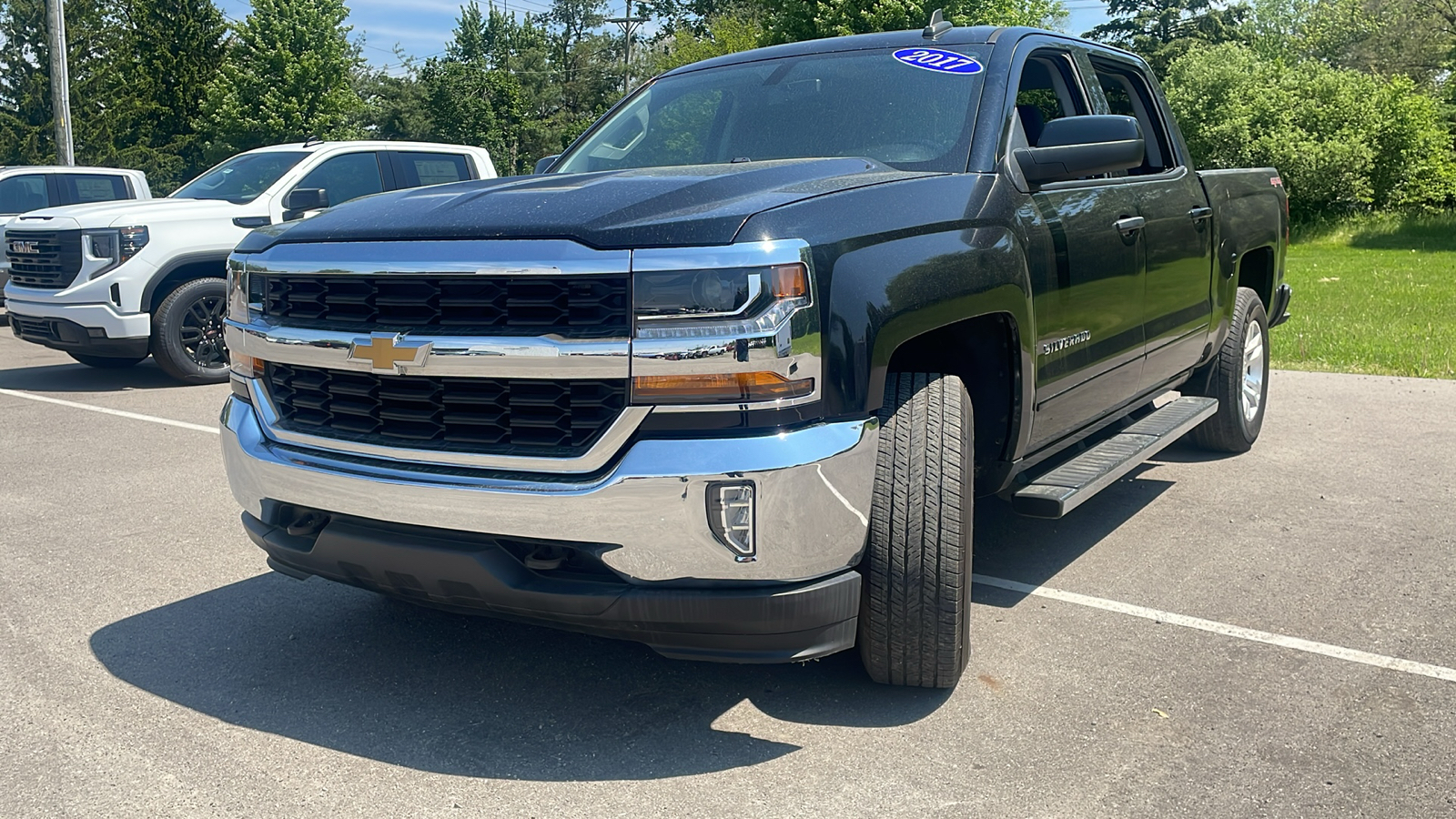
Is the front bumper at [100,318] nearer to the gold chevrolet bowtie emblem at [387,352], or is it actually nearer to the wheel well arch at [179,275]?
the wheel well arch at [179,275]

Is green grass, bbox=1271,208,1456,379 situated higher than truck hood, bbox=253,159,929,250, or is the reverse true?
truck hood, bbox=253,159,929,250

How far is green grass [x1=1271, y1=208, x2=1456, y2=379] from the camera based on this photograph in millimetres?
9922

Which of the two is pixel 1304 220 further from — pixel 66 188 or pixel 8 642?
pixel 8 642

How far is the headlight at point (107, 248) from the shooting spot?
9242 millimetres

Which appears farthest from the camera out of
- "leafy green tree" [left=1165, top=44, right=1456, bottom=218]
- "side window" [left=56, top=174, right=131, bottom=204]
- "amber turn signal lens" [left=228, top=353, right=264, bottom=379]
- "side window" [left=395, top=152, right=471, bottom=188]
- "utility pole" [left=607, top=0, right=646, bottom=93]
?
"utility pole" [left=607, top=0, right=646, bottom=93]

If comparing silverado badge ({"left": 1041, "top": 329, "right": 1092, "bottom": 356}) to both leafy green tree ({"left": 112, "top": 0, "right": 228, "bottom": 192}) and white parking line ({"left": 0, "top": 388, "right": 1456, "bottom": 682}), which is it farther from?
leafy green tree ({"left": 112, "top": 0, "right": 228, "bottom": 192})

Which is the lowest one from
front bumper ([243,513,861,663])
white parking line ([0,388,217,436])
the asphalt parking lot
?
white parking line ([0,388,217,436])

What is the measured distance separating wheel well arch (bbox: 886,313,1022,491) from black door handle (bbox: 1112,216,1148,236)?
99 cm

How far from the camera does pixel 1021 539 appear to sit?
501cm

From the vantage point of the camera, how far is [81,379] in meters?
10.1

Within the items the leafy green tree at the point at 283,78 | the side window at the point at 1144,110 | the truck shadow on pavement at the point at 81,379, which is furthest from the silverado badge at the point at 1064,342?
the leafy green tree at the point at 283,78

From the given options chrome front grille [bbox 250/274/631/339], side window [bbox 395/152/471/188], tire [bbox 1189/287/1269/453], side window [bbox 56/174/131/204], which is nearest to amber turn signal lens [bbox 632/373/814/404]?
chrome front grille [bbox 250/274/631/339]

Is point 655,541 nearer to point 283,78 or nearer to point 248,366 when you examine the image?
point 248,366

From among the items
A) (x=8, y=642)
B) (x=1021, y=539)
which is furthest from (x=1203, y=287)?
(x=8, y=642)
